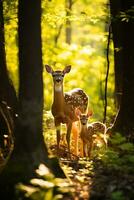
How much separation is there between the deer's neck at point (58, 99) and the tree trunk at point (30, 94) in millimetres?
2968

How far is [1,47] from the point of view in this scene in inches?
464

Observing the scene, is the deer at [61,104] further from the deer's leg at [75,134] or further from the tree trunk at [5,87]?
the tree trunk at [5,87]

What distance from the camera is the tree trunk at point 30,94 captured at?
8266 mm

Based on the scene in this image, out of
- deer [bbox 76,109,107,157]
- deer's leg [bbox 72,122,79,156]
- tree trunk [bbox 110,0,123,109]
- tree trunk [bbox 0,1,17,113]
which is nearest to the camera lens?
tree trunk [bbox 0,1,17,113]

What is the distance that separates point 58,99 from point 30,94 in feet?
10.2

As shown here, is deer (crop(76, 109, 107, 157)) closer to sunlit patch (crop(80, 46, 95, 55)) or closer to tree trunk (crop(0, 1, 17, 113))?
tree trunk (crop(0, 1, 17, 113))

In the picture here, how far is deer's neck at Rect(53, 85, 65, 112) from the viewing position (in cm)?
1136

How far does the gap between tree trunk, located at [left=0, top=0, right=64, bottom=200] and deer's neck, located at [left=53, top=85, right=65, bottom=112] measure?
2.97 meters

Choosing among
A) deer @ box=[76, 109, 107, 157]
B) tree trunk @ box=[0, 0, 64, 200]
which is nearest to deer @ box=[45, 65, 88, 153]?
deer @ box=[76, 109, 107, 157]

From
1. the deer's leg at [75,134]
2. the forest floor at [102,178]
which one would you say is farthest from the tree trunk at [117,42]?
the forest floor at [102,178]

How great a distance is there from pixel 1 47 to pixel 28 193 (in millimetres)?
5265

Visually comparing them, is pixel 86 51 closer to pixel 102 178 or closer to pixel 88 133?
pixel 88 133

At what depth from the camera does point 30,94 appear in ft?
27.2

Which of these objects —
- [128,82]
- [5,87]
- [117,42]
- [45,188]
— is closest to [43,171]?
[45,188]
